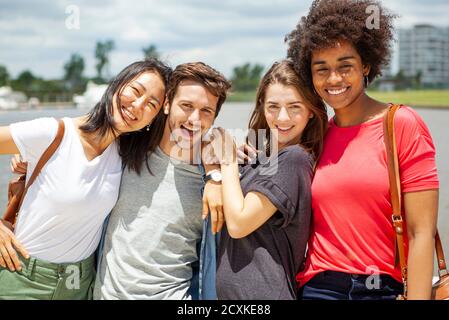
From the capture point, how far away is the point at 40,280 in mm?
2363

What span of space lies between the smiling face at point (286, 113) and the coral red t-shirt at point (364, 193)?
251 millimetres

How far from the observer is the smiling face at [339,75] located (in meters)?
2.21

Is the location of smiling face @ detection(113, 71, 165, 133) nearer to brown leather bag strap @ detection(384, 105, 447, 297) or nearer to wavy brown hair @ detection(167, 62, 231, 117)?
wavy brown hair @ detection(167, 62, 231, 117)

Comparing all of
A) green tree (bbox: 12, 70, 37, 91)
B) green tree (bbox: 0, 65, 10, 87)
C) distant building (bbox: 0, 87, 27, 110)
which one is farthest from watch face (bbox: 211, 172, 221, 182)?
green tree (bbox: 0, 65, 10, 87)

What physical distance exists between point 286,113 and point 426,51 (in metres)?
125

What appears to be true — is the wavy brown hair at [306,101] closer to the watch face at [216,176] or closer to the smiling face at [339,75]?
the smiling face at [339,75]

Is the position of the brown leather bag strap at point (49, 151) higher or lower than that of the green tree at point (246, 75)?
lower

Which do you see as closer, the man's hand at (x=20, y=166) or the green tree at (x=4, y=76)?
the man's hand at (x=20, y=166)

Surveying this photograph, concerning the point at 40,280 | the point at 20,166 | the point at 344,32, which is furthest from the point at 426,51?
the point at 40,280

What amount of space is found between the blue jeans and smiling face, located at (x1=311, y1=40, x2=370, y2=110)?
0.78 m

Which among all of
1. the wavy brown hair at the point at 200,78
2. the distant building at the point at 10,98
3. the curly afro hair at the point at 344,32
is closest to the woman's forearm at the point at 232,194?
the wavy brown hair at the point at 200,78

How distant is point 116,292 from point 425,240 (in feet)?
4.78

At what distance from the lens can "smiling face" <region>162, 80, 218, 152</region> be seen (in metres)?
2.42
